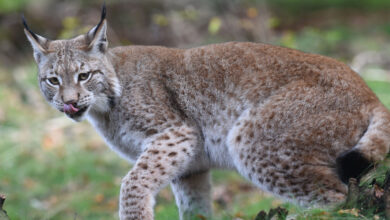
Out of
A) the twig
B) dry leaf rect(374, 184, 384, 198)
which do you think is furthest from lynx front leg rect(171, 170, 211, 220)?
dry leaf rect(374, 184, 384, 198)

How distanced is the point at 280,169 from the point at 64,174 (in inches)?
198

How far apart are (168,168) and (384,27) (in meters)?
11.7

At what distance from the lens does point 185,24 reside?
1236 cm

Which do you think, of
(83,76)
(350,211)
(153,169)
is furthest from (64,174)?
(350,211)

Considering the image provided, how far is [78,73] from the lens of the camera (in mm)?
4980

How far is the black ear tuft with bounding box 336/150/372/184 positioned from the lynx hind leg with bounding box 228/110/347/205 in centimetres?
13

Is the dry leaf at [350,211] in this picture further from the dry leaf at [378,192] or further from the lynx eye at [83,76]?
the lynx eye at [83,76]

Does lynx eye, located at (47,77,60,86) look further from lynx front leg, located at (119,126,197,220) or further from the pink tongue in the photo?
lynx front leg, located at (119,126,197,220)

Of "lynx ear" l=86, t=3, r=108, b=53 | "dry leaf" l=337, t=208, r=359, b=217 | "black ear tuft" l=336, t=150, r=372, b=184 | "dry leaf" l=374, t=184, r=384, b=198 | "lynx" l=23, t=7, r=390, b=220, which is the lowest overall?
"dry leaf" l=337, t=208, r=359, b=217

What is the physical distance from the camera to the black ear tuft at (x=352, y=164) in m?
4.12

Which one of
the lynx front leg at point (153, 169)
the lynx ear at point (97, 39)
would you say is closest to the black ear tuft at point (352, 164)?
the lynx front leg at point (153, 169)

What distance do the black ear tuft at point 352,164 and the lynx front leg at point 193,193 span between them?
67.5 inches

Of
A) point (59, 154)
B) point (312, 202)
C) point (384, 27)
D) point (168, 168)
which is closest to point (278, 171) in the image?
point (312, 202)

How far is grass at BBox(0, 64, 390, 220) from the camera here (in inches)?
291
